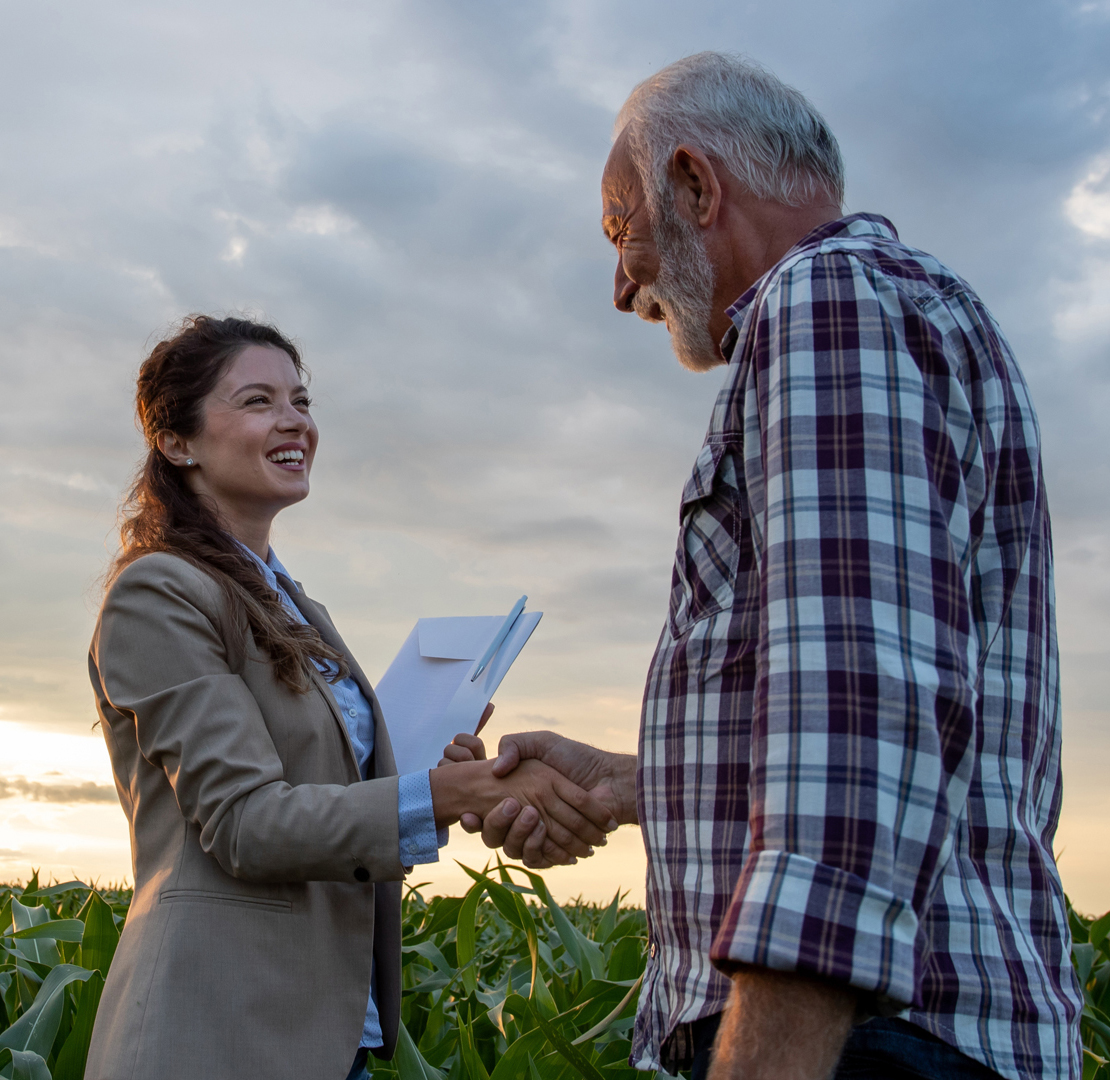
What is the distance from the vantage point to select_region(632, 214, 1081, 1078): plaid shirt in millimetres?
944

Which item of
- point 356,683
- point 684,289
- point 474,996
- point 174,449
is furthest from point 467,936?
point 684,289

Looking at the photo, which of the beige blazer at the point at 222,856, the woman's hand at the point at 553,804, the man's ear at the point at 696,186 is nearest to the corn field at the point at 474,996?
the woman's hand at the point at 553,804

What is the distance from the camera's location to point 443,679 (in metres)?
2.42

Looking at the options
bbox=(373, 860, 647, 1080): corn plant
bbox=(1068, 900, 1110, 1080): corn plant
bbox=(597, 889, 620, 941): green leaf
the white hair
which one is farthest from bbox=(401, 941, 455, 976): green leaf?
the white hair

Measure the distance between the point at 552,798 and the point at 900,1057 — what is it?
127 cm

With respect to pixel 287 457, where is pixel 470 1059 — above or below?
below

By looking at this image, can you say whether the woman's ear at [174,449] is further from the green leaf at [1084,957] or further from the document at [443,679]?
the green leaf at [1084,957]

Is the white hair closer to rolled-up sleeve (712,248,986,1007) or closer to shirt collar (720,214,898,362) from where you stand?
shirt collar (720,214,898,362)

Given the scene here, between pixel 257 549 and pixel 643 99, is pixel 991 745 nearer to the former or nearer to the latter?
pixel 643 99

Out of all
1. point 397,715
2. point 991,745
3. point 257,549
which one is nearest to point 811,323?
point 991,745

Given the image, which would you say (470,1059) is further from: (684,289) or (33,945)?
(684,289)

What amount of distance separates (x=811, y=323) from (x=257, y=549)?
1.81 metres

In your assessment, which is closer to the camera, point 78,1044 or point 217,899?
point 217,899

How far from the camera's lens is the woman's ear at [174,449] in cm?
258
